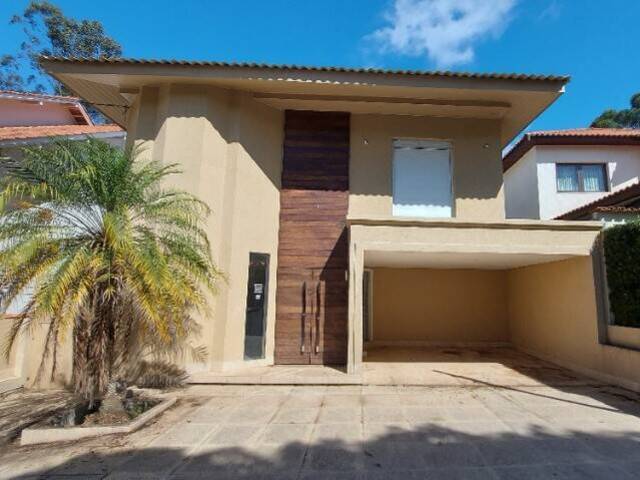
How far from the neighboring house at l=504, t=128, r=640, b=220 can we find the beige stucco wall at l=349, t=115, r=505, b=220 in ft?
22.1

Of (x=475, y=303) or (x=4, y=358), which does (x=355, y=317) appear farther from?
(x=4, y=358)

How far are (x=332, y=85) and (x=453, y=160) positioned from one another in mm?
4380

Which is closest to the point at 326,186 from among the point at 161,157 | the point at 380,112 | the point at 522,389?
the point at 380,112

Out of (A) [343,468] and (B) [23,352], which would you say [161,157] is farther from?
(A) [343,468]

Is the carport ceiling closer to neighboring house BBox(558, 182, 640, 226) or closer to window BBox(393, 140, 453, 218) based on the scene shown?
window BBox(393, 140, 453, 218)

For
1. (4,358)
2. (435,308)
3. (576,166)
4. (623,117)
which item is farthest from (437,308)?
(623,117)

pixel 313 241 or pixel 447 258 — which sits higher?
pixel 313 241

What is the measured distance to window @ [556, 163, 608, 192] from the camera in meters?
16.5

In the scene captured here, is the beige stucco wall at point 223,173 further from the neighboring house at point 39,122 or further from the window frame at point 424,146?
the window frame at point 424,146

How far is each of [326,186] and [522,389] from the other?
23.4 feet

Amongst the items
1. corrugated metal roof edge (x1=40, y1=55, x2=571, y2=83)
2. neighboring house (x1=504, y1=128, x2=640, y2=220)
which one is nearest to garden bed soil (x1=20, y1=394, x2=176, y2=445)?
corrugated metal roof edge (x1=40, y1=55, x2=571, y2=83)

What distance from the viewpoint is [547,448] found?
4980 millimetres

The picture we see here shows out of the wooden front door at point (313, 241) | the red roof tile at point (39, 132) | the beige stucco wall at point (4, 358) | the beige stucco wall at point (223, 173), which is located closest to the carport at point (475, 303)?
the wooden front door at point (313, 241)

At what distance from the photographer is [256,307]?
391 inches
